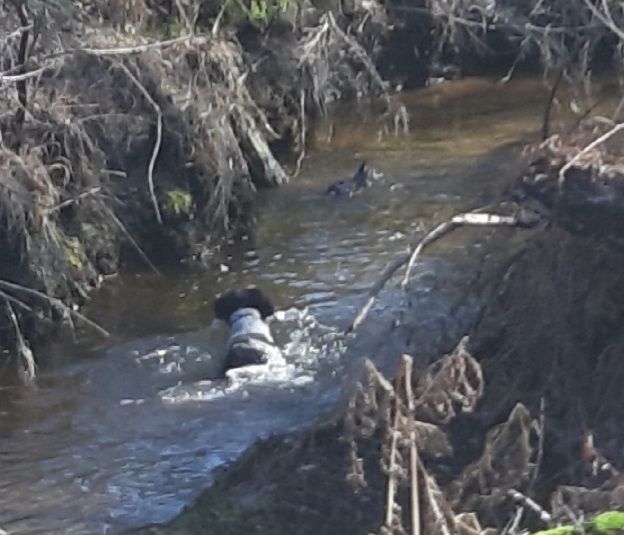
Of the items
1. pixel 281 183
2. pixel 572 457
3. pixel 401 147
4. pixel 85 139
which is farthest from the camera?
pixel 401 147

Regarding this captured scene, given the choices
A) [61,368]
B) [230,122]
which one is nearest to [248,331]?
[61,368]

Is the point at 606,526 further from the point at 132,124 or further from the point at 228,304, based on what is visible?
the point at 132,124

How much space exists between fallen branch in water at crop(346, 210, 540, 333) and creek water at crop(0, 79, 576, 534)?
47 centimetres

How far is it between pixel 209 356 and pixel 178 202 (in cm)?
272

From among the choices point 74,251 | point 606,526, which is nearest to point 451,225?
point 606,526

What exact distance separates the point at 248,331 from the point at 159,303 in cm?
187

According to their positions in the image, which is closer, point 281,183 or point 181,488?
point 181,488

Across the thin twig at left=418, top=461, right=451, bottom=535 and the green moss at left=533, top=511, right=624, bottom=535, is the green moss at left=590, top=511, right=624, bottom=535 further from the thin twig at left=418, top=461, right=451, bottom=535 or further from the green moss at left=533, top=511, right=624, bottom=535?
the thin twig at left=418, top=461, right=451, bottom=535

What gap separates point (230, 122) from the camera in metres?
12.7

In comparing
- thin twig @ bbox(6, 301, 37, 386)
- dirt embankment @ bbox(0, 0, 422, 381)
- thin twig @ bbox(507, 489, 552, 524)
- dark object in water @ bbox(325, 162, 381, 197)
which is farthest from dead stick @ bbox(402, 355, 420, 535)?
dark object in water @ bbox(325, 162, 381, 197)

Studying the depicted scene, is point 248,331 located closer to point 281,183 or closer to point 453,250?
point 453,250

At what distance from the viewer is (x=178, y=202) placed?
1282 cm

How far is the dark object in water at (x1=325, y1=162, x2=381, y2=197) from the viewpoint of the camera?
48.0 feet

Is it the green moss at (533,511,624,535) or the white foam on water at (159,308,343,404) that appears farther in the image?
the white foam on water at (159,308,343,404)
